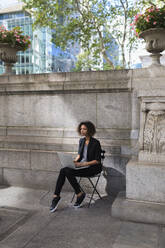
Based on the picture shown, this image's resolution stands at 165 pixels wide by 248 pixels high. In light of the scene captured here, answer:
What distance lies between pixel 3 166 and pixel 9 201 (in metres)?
1.31

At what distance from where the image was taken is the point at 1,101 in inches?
232

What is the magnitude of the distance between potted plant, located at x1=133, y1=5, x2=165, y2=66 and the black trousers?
8.06 feet

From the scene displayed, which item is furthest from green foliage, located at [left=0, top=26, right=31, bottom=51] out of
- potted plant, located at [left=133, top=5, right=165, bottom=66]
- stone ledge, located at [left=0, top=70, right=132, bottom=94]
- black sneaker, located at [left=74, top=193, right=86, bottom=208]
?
black sneaker, located at [left=74, top=193, right=86, bottom=208]

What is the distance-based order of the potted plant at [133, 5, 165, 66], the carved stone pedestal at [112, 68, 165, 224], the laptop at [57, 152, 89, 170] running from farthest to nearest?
1. the potted plant at [133, 5, 165, 66]
2. the laptop at [57, 152, 89, 170]
3. the carved stone pedestal at [112, 68, 165, 224]

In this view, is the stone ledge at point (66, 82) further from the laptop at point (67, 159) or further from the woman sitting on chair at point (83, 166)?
the laptop at point (67, 159)

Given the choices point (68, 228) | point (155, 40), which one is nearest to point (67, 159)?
point (68, 228)

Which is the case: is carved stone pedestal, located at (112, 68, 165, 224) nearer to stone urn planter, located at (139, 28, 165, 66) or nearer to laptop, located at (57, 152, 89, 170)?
laptop, located at (57, 152, 89, 170)

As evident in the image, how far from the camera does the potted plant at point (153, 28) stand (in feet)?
14.5

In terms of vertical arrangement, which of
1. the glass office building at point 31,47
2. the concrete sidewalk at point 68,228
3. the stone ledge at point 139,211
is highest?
the glass office building at point 31,47

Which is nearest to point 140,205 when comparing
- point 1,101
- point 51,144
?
point 51,144

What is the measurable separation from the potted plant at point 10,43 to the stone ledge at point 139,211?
453 centimetres

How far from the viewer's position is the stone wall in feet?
15.7

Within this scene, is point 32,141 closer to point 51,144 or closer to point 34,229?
point 51,144

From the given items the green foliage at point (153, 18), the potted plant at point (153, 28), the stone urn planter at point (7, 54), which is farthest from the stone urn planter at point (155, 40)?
the stone urn planter at point (7, 54)
